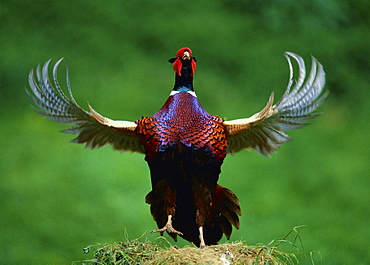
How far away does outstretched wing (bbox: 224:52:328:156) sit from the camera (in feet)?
8.33

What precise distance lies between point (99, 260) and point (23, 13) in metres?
3.45

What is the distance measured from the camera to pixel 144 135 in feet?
8.68

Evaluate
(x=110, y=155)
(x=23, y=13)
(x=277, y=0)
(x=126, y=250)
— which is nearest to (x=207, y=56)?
(x=277, y=0)

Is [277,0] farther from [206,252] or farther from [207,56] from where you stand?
[206,252]

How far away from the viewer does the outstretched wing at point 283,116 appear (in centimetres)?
254

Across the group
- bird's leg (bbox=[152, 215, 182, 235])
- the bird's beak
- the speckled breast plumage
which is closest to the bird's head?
the bird's beak

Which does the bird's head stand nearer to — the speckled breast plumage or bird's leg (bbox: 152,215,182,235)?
the speckled breast plumage

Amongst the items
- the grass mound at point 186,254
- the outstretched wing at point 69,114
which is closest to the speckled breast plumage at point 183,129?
the outstretched wing at point 69,114

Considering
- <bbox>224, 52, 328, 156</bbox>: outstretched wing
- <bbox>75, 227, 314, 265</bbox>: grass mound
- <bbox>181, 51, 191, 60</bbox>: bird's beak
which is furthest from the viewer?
<bbox>181, 51, 191, 60</bbox>: bird's beak

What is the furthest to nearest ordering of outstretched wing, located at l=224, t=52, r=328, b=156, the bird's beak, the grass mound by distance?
1. the bird's beak
2. outstretched wing, located at l=224, t=52, r=328, b=156
3. the grass mound

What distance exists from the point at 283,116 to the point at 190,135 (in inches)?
16.1

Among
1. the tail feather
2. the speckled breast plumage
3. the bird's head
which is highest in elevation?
the bird's head

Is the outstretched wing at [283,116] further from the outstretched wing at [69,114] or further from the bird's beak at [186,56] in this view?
the outstretched wing at [69,114]

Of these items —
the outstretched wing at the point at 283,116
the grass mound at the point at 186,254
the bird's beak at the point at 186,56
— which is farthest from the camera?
the bird's beak at the point at 186,56
